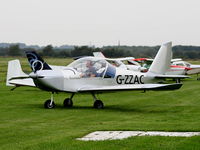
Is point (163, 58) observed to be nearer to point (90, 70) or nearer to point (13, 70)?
point (90, 70)

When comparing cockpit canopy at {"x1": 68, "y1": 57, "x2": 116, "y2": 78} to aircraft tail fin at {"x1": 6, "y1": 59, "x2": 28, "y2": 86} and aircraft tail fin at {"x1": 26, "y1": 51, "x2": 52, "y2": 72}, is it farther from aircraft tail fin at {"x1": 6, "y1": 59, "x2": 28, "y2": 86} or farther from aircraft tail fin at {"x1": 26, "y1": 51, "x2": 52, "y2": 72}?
aircraft tail fin at {"x1": 6, "y1": 59, "x2": 28, "y2": 86}

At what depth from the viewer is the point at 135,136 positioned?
9617mm

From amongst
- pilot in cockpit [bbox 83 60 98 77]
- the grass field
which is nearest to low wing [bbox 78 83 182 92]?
pilot in cockpit [bbox 83 60 98 77]

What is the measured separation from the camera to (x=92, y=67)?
18.1 m

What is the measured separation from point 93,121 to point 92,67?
500 cm

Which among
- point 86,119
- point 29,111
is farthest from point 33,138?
point 29,111

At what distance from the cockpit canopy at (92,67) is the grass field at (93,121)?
1.24 meters

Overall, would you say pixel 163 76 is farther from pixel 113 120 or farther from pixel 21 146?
pixel 21 146

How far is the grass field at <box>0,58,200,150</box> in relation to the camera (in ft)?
28.9

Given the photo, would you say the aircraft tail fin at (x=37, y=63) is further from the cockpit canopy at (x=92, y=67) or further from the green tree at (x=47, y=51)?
the green tree at (x=47, y=51)

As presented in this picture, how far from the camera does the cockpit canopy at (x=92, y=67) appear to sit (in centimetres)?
1806

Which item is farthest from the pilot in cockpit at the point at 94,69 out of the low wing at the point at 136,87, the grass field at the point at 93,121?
the grass field at the point at 93,121

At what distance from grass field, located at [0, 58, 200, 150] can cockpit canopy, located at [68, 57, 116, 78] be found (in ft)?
4.07

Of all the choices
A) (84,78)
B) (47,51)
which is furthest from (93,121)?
(47,51)
